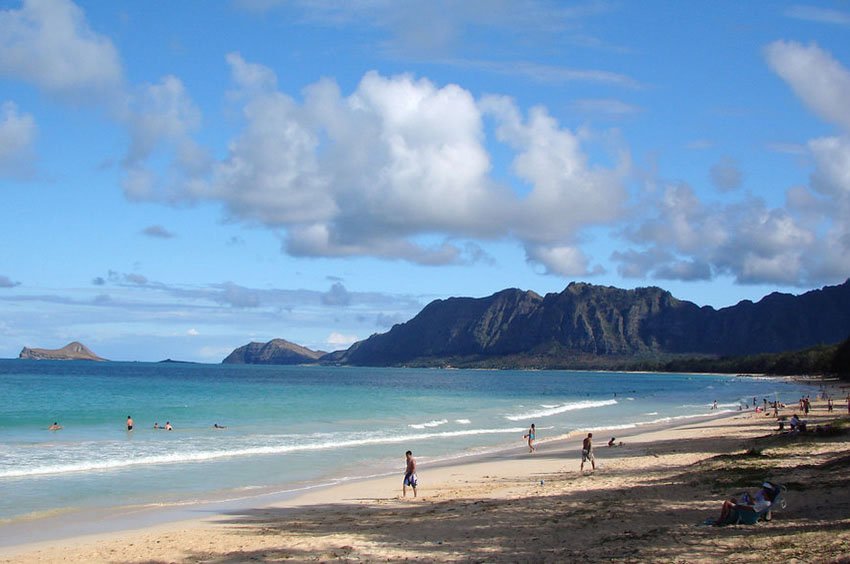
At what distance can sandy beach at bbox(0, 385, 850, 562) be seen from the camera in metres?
11.9

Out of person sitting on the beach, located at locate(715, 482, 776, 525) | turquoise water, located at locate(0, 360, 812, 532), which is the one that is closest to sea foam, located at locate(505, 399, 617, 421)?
turquoise water, located at locate(0, 360, 812, 532)

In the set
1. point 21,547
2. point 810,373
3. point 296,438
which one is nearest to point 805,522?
point 21,547

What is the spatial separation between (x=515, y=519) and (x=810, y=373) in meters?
159

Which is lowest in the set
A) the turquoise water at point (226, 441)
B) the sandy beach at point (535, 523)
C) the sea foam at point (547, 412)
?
the sea foam at point (547, 412)

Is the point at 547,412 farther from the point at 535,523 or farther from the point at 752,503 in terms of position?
the point at 752,503

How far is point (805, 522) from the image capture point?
12562mm

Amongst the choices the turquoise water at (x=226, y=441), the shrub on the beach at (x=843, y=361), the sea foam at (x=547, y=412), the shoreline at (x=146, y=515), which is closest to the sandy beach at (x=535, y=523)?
the shoreline at (x=146, y=515)

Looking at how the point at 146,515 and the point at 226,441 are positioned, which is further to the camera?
the point at 226,441

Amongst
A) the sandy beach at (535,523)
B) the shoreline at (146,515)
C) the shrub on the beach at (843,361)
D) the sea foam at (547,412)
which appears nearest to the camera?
the sandy beach at (535,523)

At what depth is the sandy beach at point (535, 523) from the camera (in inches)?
468

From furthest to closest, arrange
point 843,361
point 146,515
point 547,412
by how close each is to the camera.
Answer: point 843,361 < point 547,412 < point 146,515

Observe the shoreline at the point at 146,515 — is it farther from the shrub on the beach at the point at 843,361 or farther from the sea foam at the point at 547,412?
the shrub on the beach at the point at 843,361

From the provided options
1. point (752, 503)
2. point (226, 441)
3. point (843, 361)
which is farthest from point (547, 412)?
point (843, 361)

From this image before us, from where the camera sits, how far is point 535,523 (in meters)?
14.6
